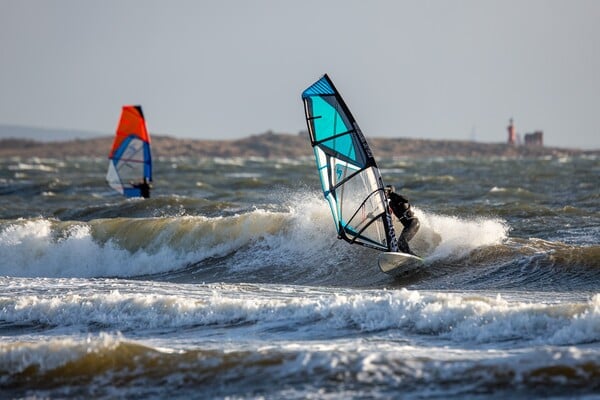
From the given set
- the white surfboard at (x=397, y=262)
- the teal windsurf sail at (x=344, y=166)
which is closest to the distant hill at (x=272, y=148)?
the white surfboard at (x=397, y=262)

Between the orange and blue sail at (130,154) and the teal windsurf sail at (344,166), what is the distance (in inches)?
446

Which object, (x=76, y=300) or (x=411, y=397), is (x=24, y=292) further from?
(x=411, y=397)

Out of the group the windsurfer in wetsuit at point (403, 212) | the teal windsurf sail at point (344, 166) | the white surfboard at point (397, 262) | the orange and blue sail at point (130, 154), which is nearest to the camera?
the teal windsurf sail at point (344, 166)

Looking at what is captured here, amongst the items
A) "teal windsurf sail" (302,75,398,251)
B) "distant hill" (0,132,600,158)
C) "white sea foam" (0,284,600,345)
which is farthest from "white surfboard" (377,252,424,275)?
"distant hill" (0,132,600,158)

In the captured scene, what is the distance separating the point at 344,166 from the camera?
11.4m

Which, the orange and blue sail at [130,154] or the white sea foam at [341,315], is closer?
the white sea foam at [341,315]

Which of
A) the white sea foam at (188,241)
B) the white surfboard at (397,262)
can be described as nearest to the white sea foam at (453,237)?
the white sea foam at (188,241)

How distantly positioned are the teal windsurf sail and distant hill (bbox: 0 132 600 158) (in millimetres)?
85244

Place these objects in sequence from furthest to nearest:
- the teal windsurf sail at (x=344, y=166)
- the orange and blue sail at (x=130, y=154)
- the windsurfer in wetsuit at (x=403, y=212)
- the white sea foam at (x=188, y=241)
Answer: the orange and blue sail at (x=130, y=154), the white sea foam at (x=188, y=241), the windsurfer in wetsuit at (x=403, y=212), the teal windsurf sail at (x=344, y=166)

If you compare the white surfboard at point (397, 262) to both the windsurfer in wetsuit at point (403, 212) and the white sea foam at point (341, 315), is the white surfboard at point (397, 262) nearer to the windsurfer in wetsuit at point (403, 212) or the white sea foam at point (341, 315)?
the windsurfer in wetsuit at point (403, 212)

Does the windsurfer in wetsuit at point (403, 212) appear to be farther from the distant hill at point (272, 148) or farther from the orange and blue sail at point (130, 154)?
the distant hill at point (272, 148)

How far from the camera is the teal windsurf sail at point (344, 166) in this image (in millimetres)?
11203

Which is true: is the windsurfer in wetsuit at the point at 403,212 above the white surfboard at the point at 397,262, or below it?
above

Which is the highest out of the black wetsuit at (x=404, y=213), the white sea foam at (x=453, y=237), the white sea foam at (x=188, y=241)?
the black wetsuit at (x=404, y=213)
